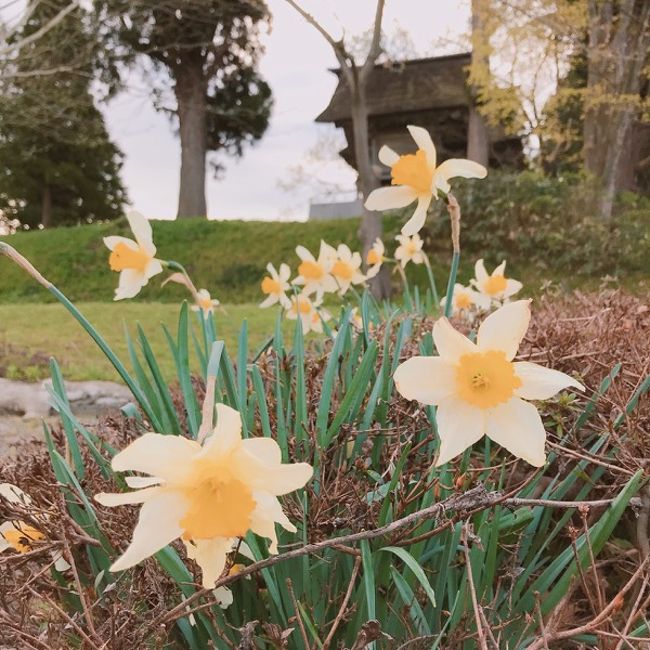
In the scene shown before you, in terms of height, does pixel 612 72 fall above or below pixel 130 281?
above

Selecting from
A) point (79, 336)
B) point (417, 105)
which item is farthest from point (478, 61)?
point (79, 336)

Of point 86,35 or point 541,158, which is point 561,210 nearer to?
point 541,158

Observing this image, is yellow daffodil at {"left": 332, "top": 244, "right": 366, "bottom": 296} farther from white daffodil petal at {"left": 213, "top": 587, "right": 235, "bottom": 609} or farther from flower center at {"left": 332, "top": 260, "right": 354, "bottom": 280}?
white daffodil petal at {"left": 213, "top": 587, "right": 235, "bottom": 609}

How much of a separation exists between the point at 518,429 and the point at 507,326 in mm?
116

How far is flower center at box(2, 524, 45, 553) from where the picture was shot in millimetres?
963

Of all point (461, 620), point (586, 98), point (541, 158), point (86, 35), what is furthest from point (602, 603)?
point (541, 158)

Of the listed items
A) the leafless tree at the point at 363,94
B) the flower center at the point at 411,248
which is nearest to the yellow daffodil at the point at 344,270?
the flower center at the point at 411,248

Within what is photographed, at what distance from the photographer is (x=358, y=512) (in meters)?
0.94

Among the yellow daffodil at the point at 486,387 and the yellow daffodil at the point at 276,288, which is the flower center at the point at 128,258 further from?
the yellow daffodil at the point at 276,288

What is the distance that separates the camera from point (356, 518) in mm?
887

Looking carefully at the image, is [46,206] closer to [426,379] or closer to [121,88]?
[121,88]

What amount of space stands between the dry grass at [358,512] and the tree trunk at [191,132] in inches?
701

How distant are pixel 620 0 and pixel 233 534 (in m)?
11.6

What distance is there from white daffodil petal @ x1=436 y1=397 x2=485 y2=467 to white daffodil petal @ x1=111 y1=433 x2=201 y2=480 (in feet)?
0.96
